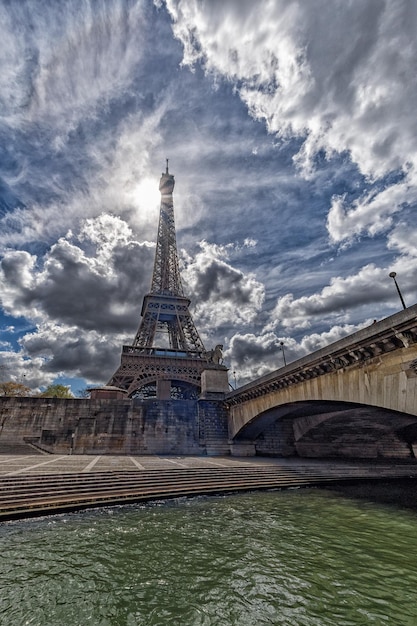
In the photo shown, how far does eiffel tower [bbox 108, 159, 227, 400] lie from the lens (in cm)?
3800

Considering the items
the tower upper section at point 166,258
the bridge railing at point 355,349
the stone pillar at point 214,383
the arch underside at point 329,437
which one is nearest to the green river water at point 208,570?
the bridge railing at point 355,349

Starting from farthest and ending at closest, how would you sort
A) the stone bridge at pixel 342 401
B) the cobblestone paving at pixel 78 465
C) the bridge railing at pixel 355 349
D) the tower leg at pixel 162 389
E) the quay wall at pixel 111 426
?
the tower leg at pixel 162 389 < the quay wall at pixel 111 426 < the cobblestone paving at pixel 78 465 < the stone bridge at pixel 342 401 < the bridge railing at pixel 355 349

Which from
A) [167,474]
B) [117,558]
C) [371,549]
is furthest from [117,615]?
[167,474]

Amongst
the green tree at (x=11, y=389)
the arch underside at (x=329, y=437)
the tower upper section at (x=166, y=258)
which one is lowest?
the arch underside at (x=329, y=437)

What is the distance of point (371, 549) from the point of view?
6453 mm

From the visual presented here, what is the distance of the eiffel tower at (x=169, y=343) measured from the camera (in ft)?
125

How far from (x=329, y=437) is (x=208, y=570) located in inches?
1007

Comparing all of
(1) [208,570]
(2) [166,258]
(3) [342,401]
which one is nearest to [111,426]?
(3) [342,401]

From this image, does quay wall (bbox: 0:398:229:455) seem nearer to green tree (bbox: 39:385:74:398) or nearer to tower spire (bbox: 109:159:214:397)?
tower spire (bbox: 109:159:214:397)

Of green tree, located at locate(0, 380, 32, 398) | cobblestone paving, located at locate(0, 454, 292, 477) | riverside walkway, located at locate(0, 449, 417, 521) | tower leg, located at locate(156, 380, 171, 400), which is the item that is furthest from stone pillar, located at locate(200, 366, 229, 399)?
green tree, located at locate(0, 380, 32, 398)

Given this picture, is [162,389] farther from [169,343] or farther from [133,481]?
[133,481]

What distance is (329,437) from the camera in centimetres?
2684

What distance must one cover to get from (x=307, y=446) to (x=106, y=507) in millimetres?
21559

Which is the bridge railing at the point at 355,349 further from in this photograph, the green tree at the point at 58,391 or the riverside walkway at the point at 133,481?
the green tree at the point at 58,391
